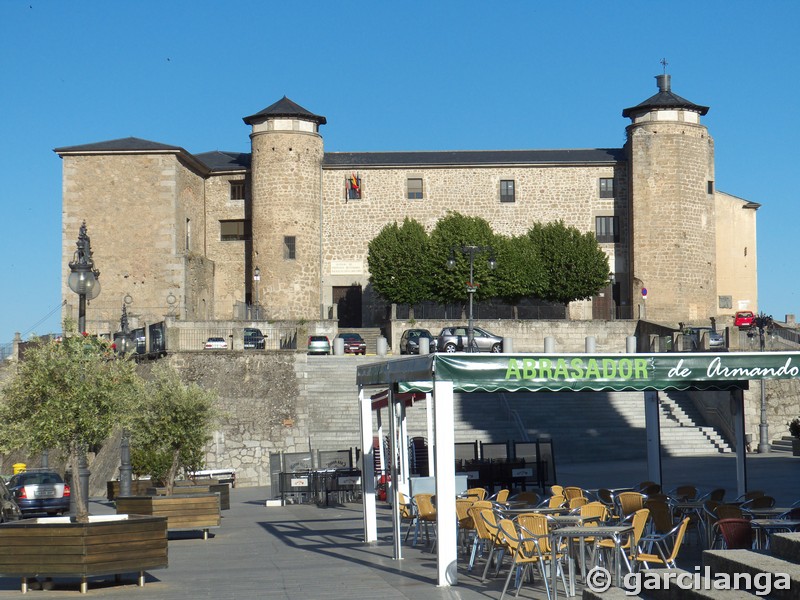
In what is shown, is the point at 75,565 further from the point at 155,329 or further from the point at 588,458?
the point at 155,329

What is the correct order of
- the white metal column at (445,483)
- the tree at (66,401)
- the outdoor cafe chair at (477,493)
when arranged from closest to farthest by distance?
1. the white metal column at (445,483)
2. the tree at (66,401)
3. the outdoor cafe chair at (477,493)

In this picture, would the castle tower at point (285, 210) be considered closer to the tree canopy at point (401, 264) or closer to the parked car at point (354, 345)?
the tree canopy at point (401, 264)

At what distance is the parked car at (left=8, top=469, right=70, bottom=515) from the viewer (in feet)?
81.4

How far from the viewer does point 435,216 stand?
185 feet

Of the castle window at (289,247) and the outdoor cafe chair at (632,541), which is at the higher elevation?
the castle window at (289,247)

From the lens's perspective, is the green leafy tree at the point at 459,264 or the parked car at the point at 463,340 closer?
the parked car at the point at 463,340

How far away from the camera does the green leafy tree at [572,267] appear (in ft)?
175

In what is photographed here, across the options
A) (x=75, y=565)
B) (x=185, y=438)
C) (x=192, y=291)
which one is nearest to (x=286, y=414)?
(x=185, y=438)

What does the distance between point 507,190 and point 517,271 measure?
18.5ft

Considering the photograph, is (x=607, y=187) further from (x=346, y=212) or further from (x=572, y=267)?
(x=346, y=212)

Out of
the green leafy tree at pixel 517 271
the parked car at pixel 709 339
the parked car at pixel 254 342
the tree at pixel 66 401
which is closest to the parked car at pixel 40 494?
the tree at pixel 66 401

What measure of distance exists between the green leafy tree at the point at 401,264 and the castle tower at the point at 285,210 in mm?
2920

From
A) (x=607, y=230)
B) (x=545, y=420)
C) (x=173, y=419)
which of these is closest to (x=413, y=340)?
(x=545, y=420)

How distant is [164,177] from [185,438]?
3133cm
